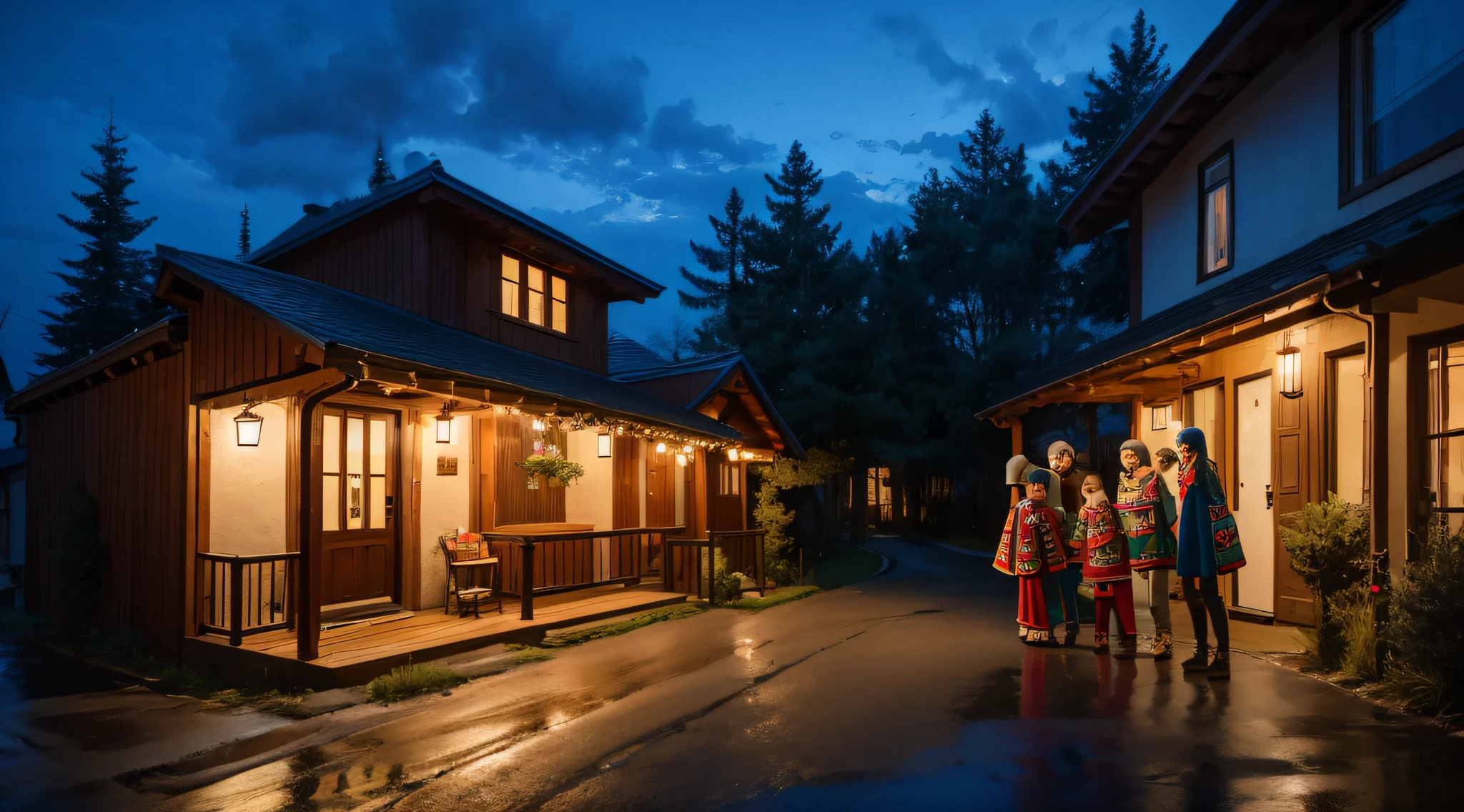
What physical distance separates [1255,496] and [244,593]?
37.8 feet

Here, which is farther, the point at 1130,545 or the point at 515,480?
the point at 515,480

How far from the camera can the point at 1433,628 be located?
548 centimetres

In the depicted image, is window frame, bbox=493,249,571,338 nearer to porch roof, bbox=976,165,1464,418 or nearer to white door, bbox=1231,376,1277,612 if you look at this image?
porch roof, bbox=976,165,1464,418

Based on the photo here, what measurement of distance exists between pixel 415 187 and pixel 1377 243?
1147 cm

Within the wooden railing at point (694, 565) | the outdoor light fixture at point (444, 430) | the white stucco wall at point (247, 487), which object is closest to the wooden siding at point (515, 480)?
the outdoor light fixture at point (444, 430)

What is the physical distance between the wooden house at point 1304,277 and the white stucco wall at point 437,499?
8.04m

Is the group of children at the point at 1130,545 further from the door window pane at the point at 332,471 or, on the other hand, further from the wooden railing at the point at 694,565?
the door window pane at the point at 332,471

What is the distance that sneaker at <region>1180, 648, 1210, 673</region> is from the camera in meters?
7.05

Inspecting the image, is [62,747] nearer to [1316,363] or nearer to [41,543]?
[41,543]

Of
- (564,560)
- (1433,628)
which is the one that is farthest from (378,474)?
(1433,628)

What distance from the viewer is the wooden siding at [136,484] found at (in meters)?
9.01

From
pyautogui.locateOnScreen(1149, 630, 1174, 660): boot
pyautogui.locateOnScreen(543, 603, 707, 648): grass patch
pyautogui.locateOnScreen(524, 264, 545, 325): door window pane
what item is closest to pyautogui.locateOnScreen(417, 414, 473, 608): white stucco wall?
pyautogui.locateOnScreen(543, 603, 707, 648): grass patch

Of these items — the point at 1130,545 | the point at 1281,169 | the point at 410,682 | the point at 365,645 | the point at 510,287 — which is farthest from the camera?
the point at 510,287

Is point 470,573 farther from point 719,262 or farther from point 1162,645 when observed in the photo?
point 719,262
